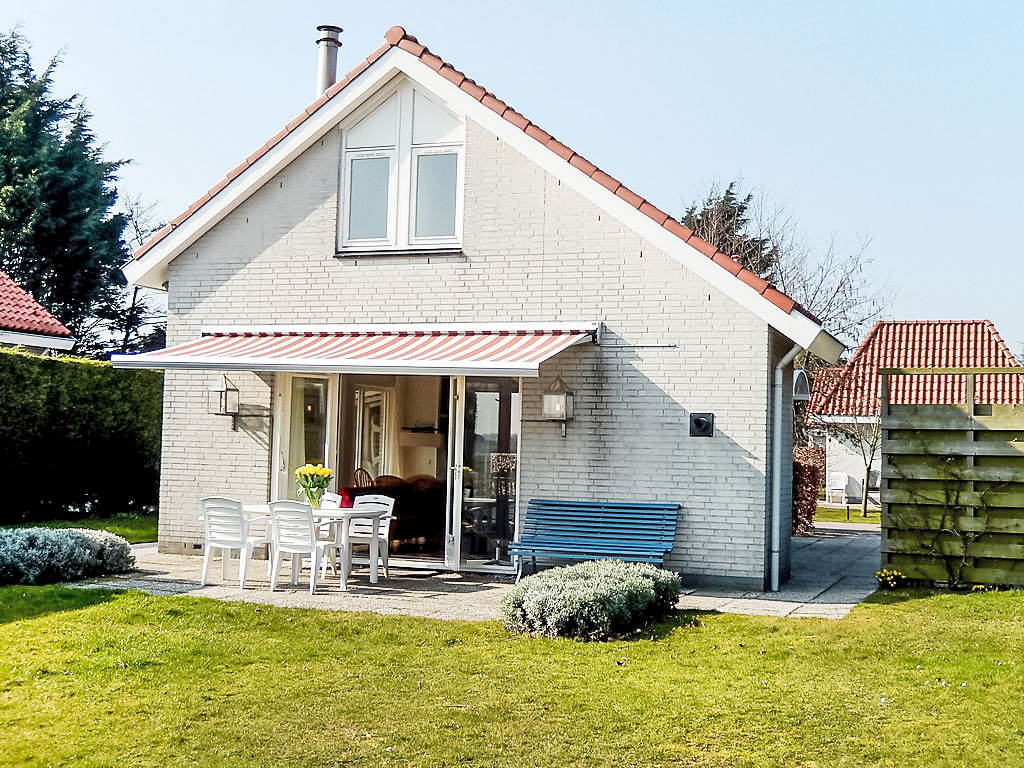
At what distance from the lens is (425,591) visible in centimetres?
1472

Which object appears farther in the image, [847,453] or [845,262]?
[847,453]

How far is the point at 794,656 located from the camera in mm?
10648

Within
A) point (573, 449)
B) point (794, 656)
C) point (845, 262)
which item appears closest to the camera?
point (794, 656)

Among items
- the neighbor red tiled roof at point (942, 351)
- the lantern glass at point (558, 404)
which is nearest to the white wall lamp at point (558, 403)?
the lantern glass at point (558, 404)

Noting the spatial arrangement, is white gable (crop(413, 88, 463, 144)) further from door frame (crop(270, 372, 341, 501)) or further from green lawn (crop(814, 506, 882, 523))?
green lawn (crop(814, 506, 882, 523))

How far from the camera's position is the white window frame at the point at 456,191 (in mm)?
16812

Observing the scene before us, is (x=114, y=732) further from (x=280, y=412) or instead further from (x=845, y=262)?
(x=845, y=262)

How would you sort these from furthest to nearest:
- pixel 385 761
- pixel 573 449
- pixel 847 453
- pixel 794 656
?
1. pixel 847 453
2. pixel 573 449
3. pixel 794 656
4. pixel 385 761

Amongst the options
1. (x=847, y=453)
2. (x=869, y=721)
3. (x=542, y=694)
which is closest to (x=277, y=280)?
(x=542, y=694)

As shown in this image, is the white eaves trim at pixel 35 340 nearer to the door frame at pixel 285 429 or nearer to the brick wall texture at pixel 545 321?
the brick wall texture at pixel 545 321

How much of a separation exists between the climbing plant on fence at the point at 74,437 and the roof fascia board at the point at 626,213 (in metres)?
10.7

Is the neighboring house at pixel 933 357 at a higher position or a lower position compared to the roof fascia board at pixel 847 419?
higher

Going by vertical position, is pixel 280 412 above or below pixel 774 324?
below

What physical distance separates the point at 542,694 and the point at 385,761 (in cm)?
203
